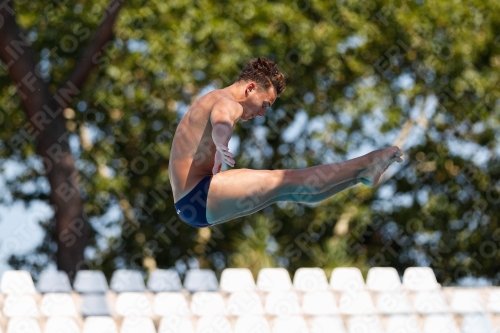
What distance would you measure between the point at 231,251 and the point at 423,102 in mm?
2963

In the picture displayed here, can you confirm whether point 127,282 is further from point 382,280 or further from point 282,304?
point 382,280

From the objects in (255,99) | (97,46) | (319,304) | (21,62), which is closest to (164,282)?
(319,304)

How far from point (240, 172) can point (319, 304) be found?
3.13 m

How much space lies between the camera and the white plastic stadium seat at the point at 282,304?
6477 millimetres

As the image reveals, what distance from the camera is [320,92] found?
32.0 ft

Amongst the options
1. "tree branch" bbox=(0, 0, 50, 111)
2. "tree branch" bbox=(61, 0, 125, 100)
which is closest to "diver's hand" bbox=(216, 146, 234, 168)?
"tree branch" bbox=(61, 0, 125, 100)

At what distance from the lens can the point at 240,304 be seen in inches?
254

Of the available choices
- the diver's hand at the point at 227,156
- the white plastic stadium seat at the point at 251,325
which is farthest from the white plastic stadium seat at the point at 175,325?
the diver's hand at the point at 227,156

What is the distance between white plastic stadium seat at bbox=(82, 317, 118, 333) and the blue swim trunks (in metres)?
2.33

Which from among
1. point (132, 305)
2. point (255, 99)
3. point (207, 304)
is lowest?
point (207, 304)

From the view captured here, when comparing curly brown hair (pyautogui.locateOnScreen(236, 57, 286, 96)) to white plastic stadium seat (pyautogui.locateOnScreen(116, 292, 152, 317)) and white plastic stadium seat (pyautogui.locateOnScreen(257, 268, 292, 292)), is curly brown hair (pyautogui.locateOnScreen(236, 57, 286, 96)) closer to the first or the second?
white plastic stadium seat (pyautogui.locateOnScreen(116, 292, 152, 317))

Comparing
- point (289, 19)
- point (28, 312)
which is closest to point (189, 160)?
point (28, 312)

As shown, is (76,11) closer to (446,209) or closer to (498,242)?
(446,209)

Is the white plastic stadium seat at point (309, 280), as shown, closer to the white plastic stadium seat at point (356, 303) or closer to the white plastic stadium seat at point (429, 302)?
the white plastic stadium seat at point (356, 303)
